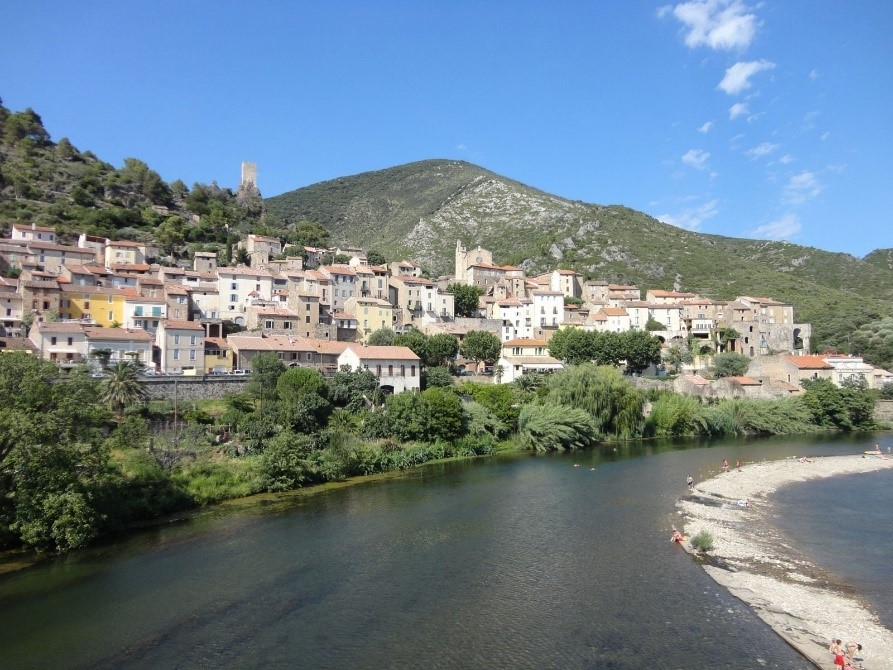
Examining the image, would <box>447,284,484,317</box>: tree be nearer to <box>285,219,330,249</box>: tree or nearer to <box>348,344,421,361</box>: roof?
<box>348,344,421,361</box>: roof

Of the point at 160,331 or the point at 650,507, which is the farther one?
the point at 160,331

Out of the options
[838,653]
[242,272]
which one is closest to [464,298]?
[242,272]

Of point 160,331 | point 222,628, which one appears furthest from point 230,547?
point 160,331

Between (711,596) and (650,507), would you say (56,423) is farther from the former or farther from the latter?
(650,507)

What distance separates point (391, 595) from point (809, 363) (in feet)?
192

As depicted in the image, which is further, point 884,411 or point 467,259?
point 467,259

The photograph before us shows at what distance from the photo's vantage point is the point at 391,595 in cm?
1795

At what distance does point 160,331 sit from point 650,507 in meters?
36.6

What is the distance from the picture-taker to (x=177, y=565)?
66.1ft

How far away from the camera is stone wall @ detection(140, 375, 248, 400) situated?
122 feet

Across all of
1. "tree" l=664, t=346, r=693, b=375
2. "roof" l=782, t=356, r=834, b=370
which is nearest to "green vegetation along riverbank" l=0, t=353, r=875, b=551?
"roof" l=782, t=356, r=834, b=370

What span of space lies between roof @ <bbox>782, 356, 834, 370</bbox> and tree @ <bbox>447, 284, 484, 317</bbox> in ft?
114

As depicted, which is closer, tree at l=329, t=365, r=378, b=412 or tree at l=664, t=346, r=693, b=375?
tree at l=329, t=365, r=378, b=412

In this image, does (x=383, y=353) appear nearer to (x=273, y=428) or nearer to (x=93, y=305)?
(x=273, y=428)
